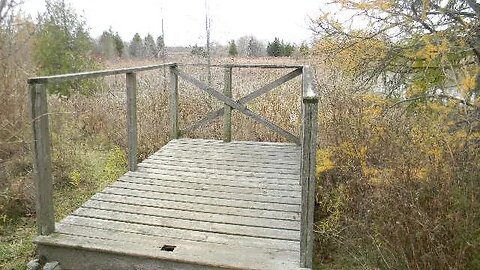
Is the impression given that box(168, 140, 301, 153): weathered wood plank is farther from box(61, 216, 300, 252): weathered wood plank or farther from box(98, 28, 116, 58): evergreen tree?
box(98, 28, 116, 58): evergreen tree

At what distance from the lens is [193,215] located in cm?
370

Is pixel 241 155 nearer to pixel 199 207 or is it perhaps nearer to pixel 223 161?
pixel 223 161

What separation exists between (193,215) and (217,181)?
3.17ft

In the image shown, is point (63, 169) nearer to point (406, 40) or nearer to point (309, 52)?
point (309, 52)

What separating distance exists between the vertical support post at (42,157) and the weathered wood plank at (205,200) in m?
0.93

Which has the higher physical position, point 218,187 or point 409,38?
point 409,38

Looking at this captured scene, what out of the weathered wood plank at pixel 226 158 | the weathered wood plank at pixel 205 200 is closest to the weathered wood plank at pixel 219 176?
the weathered wood plank at pixel 226 158

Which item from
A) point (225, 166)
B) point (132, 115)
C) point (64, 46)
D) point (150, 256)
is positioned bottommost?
point (150, 256)

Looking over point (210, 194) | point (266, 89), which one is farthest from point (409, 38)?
point (210, 194)

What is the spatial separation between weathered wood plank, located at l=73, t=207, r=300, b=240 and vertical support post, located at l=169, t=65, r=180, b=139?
265 centimetres

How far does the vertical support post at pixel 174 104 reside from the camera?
603cm

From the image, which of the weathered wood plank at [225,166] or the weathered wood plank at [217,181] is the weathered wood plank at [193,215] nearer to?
the weathered wood plank at [217,181]

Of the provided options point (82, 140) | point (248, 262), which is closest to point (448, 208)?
point (248, 262)

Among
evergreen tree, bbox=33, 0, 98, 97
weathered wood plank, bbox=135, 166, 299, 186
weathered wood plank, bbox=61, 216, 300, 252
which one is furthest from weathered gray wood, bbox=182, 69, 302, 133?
evergreen tree, bbox=33, 0, 98, 97
